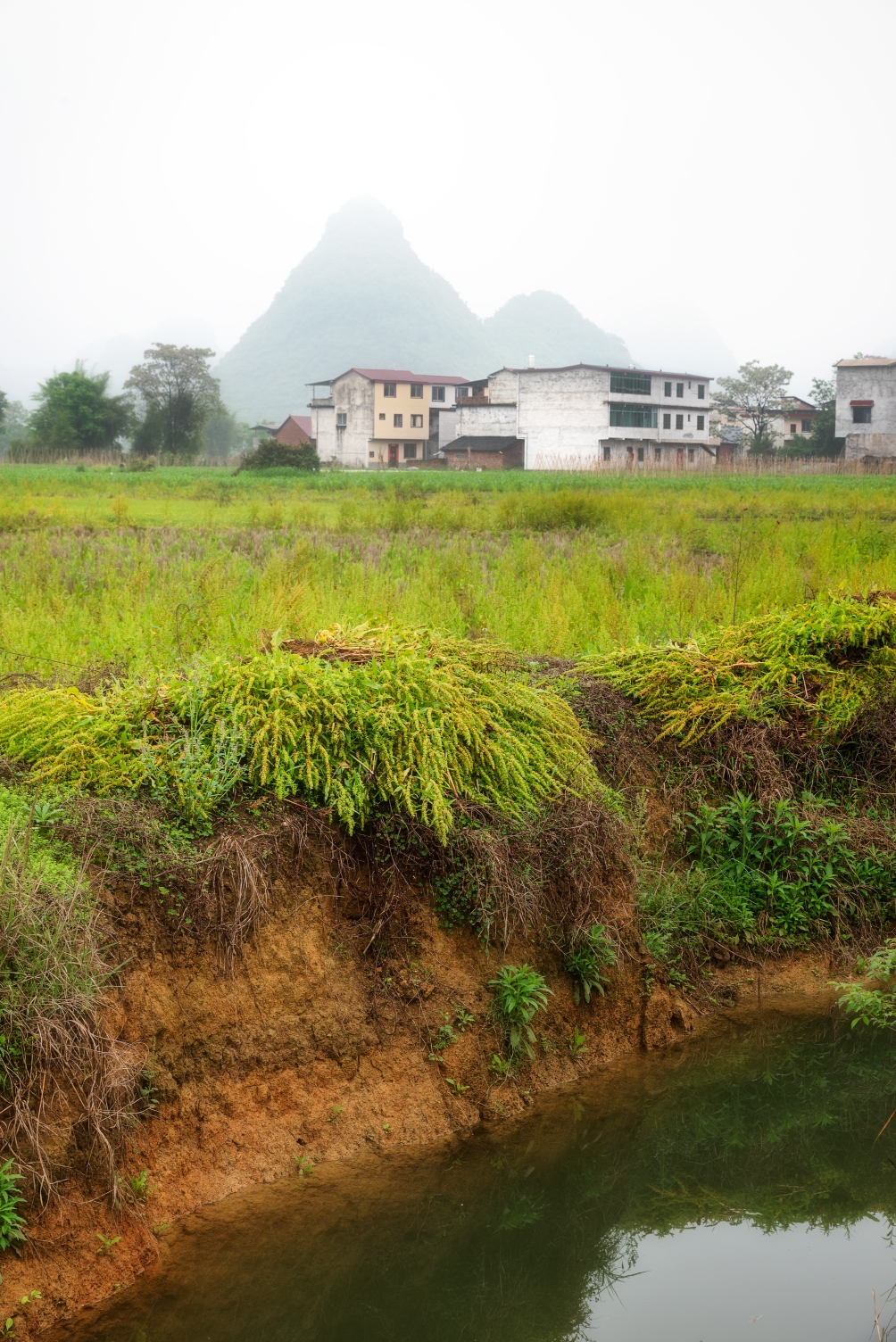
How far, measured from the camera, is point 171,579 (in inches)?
387

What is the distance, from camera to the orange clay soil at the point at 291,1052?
12.6ft

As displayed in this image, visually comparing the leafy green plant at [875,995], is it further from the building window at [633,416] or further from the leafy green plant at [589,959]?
the building window at [633,416]

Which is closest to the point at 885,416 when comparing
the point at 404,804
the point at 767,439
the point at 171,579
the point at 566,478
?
the point at 767,439

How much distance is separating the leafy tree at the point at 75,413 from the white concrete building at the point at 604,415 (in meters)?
22.2

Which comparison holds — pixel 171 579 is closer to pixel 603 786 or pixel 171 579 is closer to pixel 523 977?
pixel 603 786

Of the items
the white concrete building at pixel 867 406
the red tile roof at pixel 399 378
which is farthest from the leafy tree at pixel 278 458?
the white concrete building at pixel 867 406

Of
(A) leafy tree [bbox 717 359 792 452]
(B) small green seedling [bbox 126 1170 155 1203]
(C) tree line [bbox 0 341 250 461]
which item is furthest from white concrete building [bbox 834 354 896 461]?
(B) small green seedling [bbox 126 1170 155 1203]

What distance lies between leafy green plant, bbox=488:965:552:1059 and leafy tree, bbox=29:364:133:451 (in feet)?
197

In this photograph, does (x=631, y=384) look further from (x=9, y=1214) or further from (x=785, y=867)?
(x=9, y=1214)

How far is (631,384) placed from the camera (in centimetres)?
6078

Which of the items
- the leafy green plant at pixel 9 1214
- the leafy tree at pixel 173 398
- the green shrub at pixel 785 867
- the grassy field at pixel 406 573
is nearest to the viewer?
the leafy green plant at pixel 9 1214

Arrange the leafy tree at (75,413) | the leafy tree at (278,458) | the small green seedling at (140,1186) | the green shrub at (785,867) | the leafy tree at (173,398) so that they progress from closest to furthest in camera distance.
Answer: the small green seedling at (140,1186) < the green shrub at (785,867) < the leafy tree at (278,458) < the leafy tree at (75,413) < the leafy tree at (173,398)

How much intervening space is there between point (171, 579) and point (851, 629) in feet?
19.9

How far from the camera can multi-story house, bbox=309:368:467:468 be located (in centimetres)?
7025
